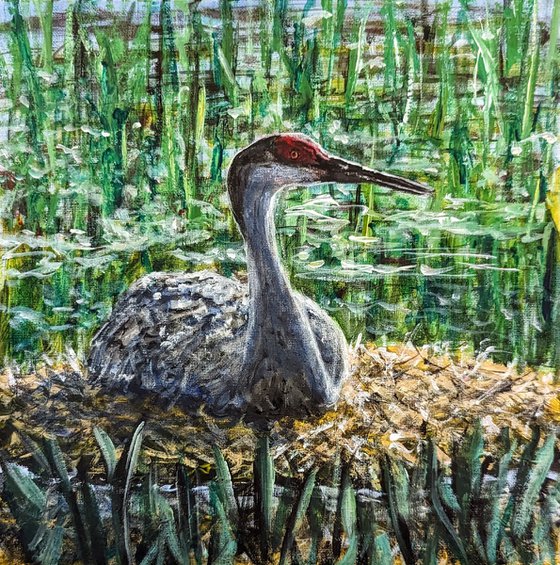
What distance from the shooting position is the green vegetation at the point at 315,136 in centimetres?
162

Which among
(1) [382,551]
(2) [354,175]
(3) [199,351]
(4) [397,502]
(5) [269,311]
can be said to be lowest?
(1) [382,551]

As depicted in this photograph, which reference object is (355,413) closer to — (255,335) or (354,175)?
(255,335)

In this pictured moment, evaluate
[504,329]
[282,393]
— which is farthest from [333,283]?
[504,329]

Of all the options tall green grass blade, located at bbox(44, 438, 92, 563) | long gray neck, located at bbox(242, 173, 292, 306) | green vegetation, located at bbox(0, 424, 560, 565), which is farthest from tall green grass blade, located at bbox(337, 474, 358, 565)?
tall green grass blade, located at bbox(44, 438, 92, 563)

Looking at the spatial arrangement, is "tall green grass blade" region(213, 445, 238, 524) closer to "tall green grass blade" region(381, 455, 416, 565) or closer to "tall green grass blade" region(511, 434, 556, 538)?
"tall green grass blade" region(381, 455, 416, 565)

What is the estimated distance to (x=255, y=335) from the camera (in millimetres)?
1597

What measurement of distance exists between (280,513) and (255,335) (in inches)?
17.8

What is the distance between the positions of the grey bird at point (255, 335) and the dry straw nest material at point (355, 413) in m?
0.05

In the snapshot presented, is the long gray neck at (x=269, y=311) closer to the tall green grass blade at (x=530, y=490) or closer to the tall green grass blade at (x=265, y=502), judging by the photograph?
the tall green grass blade at (x=265, y=502)

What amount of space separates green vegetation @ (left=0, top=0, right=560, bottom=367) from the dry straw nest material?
0.26ft

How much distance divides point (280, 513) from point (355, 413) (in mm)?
314

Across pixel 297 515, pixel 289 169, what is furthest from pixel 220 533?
pixel 289 169

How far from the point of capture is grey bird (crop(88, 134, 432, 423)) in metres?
1.59

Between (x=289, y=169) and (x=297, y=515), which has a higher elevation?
(x=289, y=169)
